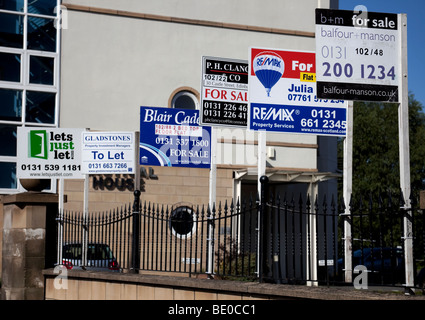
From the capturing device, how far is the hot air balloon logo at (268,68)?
47.1 feet

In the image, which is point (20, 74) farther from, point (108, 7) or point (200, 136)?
point (200, 136)

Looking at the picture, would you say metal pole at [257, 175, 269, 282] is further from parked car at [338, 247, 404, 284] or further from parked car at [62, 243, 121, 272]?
parked car at [62, 243, 121, 272]

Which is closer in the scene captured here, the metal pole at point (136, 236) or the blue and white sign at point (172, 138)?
the metal pole at point (136, 236)

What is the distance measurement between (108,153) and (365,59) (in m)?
8.28

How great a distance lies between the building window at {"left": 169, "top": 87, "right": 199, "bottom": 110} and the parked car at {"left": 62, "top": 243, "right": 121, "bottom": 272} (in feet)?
Result: 39.8

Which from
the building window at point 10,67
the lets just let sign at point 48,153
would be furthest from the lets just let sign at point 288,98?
the building window at point 10,67

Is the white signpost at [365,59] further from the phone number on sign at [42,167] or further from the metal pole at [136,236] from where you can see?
the phone number on sign at [42,167]

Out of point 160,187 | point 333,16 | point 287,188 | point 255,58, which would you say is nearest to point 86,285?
point 255,58

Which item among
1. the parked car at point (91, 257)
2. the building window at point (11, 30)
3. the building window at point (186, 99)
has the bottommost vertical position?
the parked car at point (91, 257)

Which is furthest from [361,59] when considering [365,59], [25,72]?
[25,72]

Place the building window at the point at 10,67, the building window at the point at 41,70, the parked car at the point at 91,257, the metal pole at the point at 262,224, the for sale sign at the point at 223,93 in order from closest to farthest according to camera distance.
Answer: the metal pole at the point at 262,224, the parked car at the point at 91,257, the for sale sign at the point at 223,93, the building window at the point at 10,67, the building window at the point at 41,70

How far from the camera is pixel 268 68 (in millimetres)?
14562

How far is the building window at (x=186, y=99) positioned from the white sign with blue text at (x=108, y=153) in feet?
31.4

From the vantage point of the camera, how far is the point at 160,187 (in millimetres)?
26172
